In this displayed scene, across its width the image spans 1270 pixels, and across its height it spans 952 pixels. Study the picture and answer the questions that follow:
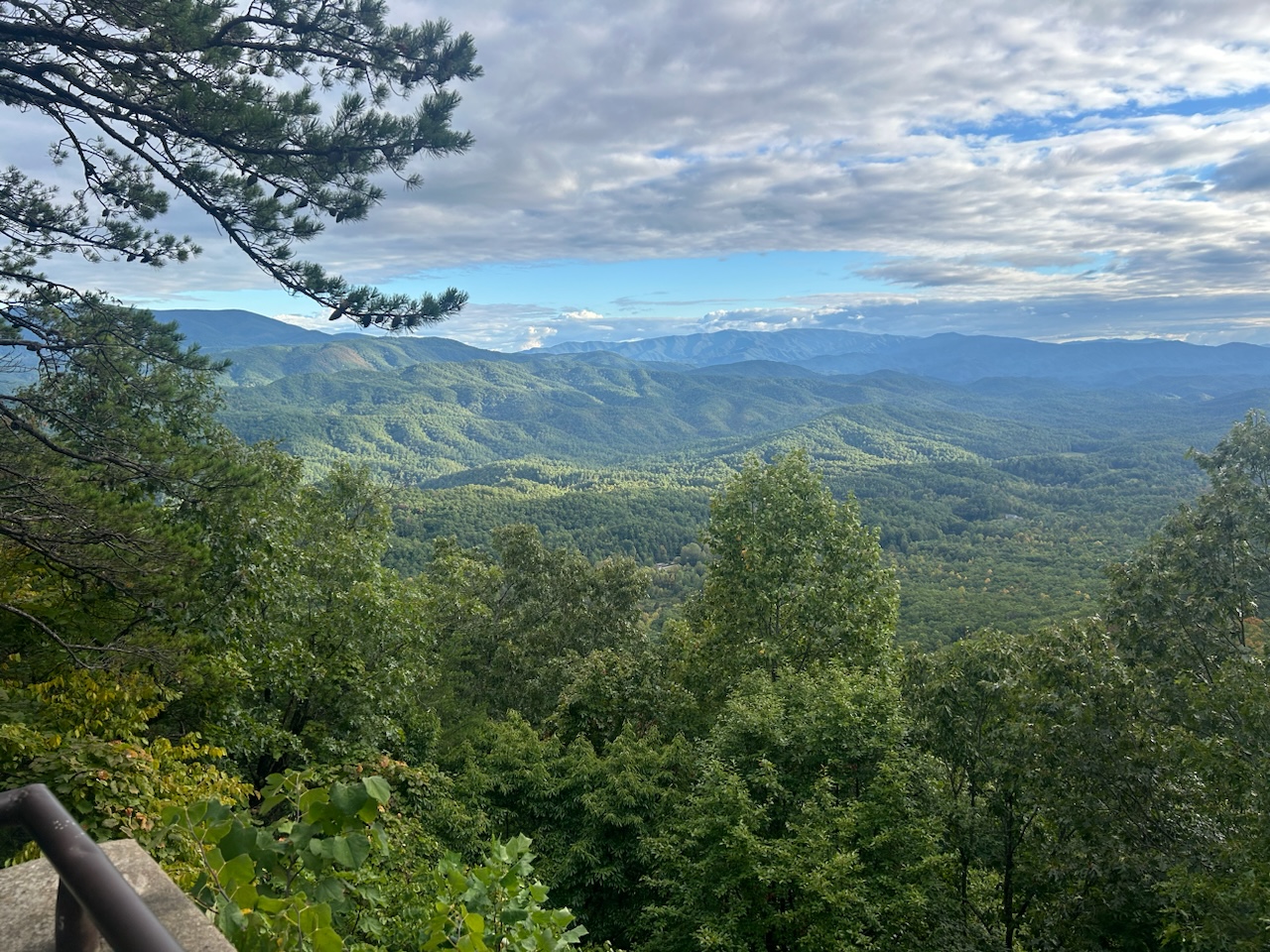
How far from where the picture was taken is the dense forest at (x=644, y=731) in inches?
248

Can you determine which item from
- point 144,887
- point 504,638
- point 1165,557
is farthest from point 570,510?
point 144,887

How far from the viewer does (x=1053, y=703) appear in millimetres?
9648

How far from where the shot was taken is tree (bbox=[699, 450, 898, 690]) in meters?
17.0

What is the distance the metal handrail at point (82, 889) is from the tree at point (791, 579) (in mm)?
16117

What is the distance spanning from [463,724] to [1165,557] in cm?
1895

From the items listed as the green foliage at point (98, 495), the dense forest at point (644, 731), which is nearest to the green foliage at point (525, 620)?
the dense forest at point (644, 731)

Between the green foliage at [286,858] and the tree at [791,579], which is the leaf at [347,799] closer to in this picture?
the green foliage at [286,858]

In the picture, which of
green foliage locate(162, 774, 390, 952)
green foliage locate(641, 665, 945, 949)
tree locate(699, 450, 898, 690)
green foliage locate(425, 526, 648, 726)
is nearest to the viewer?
green foliage locate(162, 774, 390, 952)

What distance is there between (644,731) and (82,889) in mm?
17855

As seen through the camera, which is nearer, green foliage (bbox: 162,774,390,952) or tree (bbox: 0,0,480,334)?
green foliage (bbox: 162,774,390,952)

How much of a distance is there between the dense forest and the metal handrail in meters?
0.43

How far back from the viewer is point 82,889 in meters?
1.38

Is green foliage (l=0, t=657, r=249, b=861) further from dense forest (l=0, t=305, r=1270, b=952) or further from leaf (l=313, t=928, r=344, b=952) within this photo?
leaf (l=313, t=928, r=344, b=952)

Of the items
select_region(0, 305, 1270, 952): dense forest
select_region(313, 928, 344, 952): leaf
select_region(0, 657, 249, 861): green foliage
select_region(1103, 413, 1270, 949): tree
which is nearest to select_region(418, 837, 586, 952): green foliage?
select_region(0, 305, 1270, 952): dense forest
